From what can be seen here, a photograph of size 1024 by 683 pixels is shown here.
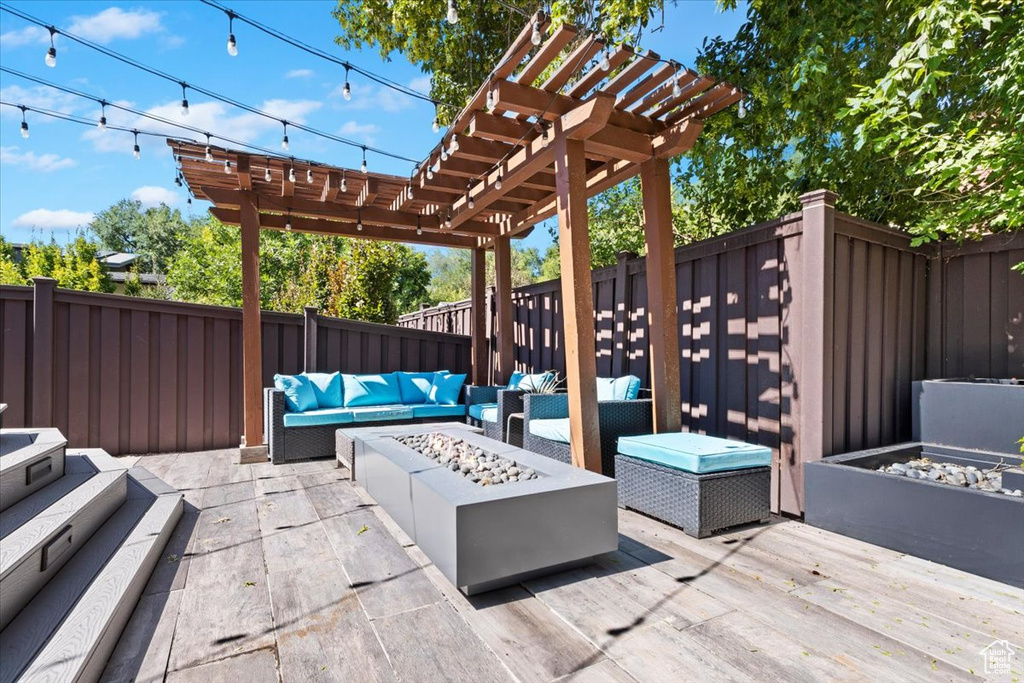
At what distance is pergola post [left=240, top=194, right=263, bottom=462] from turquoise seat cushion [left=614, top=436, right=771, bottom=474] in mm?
3703

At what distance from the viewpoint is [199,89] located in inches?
159

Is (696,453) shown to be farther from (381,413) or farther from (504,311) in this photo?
(504,311)

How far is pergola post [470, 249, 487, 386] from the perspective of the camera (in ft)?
21.7

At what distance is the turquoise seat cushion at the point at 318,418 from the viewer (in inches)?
182

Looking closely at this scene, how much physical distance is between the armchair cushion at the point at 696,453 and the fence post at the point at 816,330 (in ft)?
1.27

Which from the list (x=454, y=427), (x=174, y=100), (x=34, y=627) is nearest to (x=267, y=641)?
(x=34, y=627)

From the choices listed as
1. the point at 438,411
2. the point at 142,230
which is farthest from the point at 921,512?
the point at 142,230

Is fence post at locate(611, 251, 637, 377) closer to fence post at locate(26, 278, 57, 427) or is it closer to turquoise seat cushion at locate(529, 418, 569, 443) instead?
turquoise seat cushion at locate(529, 418, 569, 443)

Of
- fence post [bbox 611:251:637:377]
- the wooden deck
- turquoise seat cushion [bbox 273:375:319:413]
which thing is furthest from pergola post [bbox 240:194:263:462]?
fence post [bbox 611:251:637:377]

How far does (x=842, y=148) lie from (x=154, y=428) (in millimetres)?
7141

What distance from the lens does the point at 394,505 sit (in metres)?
2.79

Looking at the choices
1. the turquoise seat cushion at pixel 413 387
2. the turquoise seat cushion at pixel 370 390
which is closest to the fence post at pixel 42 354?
the turquoise seat cushion at pixel 370 390

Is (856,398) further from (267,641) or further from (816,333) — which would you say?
(267,641)

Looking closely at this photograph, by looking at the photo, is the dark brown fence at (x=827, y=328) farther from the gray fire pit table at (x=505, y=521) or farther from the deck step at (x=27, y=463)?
the deck step at (x=27, y=463)
